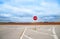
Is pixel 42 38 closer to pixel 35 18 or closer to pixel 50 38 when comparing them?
pixel 50 38

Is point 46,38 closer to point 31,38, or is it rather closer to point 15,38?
point 31,38

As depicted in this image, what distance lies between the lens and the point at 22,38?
1320 centimetres

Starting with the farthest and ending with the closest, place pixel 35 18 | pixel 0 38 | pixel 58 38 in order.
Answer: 1. pixel 35 18
2. pixel 0 38
3. pixel 58 38

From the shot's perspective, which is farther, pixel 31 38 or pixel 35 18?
pixel 35 18

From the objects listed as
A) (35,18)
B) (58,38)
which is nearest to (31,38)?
(58,38)

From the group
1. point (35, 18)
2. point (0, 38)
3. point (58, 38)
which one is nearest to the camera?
point (58, 38)

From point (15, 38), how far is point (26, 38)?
2.71ft

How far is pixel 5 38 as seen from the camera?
1371cm

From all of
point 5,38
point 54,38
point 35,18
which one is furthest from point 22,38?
point 35,18

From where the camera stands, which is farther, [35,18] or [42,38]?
[35,18]

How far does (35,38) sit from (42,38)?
510 mm

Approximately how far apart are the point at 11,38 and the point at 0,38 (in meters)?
1.03

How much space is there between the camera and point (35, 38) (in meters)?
13.4

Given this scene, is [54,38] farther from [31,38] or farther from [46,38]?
[31,38]
